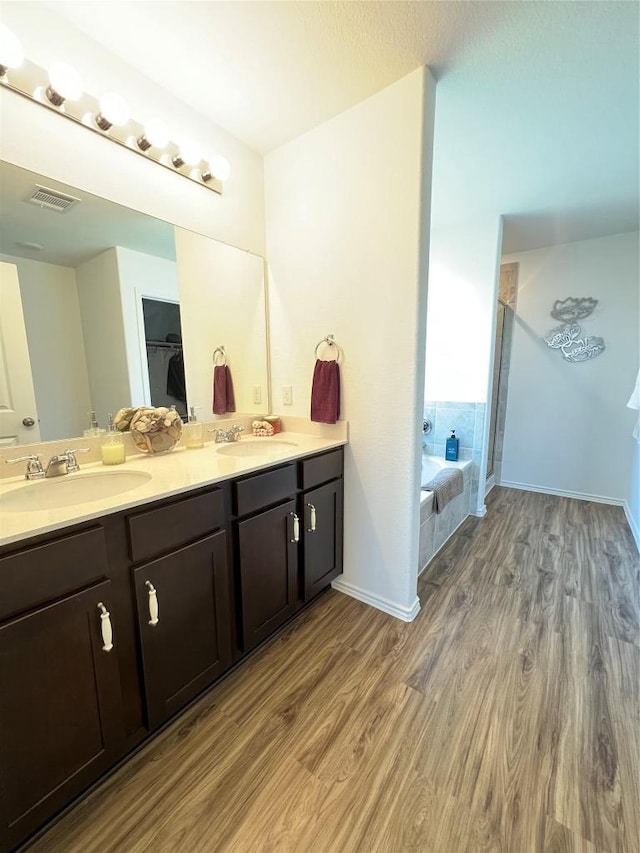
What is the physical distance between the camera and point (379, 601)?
1.91m

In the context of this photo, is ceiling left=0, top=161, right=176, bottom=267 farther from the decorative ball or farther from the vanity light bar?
the decorative ball

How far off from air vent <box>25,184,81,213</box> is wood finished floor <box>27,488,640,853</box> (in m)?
2.02

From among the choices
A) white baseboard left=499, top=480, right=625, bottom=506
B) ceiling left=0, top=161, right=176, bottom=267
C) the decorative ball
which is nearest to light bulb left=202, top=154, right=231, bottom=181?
ceiling left=0, top=161, right=176, bottom=267

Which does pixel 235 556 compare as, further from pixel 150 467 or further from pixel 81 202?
pixel 81 202

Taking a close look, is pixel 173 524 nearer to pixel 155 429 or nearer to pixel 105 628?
pixel 105 628

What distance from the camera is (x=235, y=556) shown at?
139 cm

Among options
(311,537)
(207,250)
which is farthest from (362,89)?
(311,537)

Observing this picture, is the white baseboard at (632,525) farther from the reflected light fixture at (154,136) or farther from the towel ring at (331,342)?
the reflected light fixture at (154,136)

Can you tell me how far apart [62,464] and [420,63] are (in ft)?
7.10

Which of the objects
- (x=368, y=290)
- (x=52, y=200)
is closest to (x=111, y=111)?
(x=52, y=200)

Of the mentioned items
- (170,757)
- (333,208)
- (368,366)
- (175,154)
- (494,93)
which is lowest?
(170,757)

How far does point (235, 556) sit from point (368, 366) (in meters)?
1.10

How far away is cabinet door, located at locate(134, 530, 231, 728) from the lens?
1.10 meters

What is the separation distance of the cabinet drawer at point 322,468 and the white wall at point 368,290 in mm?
76
